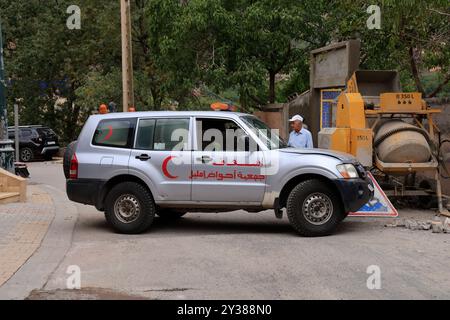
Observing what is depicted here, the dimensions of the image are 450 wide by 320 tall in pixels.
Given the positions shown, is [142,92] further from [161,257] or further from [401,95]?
[161,257]

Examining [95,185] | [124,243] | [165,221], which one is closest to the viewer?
[124,243]

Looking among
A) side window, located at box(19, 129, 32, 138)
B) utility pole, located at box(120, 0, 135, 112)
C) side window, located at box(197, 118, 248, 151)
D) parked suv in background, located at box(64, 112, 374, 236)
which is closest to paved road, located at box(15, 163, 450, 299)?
parked suv in background, located at box(64, 112, 374, 236)

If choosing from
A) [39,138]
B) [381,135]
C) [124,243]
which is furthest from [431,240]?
[39,138]

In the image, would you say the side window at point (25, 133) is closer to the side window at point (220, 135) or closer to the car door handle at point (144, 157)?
the car door handle at point (144, 157)

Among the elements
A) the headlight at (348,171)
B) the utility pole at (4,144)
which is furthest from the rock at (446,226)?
the utility pole at (4,144)

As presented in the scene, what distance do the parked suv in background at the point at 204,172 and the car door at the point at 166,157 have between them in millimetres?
15

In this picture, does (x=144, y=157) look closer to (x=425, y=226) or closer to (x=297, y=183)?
(x=297, y=183)

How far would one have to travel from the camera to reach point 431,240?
9.06 metres

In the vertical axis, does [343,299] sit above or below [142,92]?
below

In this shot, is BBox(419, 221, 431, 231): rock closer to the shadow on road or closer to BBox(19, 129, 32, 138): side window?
the shadow on road

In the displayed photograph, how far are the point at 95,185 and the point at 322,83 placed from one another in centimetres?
1185

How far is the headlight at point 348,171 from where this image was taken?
30.1ft

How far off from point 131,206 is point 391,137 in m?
4.49
